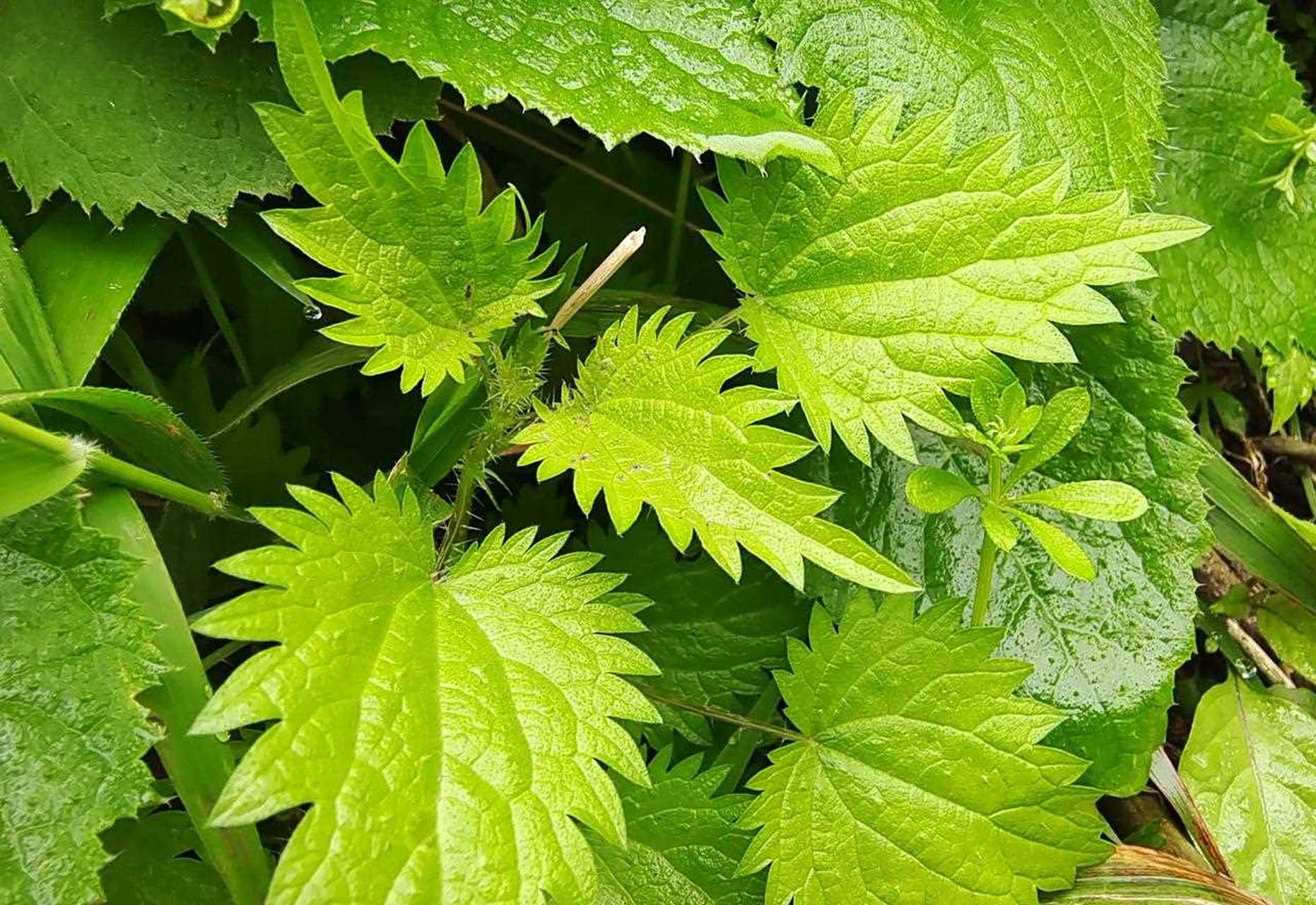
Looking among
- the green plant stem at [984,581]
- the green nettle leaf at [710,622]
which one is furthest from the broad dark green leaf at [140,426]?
the green plant stem at [984,581]

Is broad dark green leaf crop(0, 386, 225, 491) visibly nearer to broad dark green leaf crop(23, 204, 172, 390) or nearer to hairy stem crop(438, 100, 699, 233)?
broad dark green leaf crop(23, 204, 172, 390)

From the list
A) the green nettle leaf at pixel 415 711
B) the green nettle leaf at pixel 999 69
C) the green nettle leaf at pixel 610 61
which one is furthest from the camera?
the green nettle leaf at pixel 999 69

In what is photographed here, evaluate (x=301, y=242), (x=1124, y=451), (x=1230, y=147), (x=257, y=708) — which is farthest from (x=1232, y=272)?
(x=257, y=708)

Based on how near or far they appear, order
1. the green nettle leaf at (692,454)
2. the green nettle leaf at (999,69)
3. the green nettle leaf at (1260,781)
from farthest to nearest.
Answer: the green nettle leaf at (1260,781) < the green nettle leaf at (999,69) < the green nettle leaf at (692,454)

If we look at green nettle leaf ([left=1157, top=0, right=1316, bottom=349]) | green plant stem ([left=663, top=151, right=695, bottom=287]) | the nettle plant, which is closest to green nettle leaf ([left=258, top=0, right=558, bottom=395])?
the nettle plant

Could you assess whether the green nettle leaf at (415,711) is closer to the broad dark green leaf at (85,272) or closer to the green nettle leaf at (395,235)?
the green nettle leaf at (395,235)

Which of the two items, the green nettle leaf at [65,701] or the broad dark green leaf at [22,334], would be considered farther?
the broad dark green leaf at [22,334]
